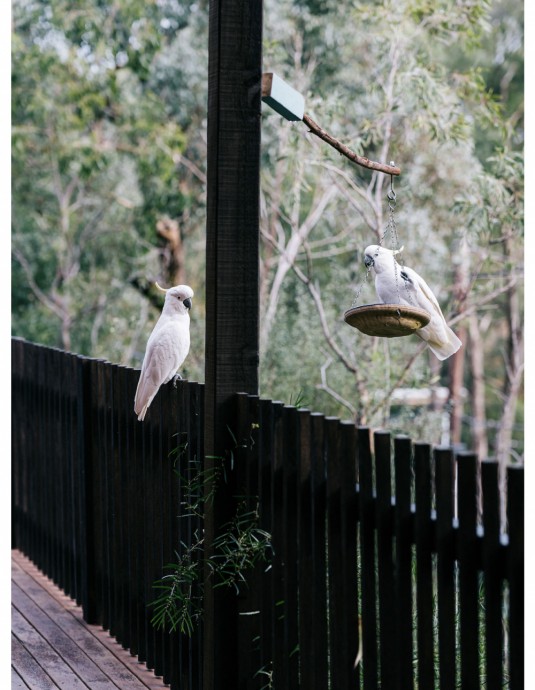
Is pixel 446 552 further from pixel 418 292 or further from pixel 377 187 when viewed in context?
pixel 377 187

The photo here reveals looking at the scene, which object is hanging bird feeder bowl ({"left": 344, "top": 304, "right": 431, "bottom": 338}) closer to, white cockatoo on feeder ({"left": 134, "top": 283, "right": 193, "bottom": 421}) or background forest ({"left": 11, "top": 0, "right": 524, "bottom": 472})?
white cockatoo on feeder ({"left": 134, "top": 283, "right": 193, "bottom": 421})

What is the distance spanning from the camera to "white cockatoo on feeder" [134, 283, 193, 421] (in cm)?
377

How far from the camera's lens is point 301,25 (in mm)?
11500

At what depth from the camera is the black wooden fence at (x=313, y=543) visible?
93.5 inches

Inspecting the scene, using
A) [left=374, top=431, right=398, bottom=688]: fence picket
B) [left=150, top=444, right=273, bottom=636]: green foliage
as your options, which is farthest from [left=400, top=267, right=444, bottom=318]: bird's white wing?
[left=374, top=431, right=398, bottom=688]: fence picket

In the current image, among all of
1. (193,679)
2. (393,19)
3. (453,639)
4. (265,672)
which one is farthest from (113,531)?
(393,19)

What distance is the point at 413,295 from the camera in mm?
3648

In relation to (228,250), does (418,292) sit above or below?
below

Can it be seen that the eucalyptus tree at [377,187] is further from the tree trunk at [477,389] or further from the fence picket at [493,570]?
the tree trunk at [477,389]

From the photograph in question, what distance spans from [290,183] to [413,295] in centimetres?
653

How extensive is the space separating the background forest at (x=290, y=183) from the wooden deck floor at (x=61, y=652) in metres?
2.62

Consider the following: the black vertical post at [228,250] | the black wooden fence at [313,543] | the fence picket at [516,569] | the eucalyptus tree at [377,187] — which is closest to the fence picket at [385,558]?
the black wooden fence at [313,543]

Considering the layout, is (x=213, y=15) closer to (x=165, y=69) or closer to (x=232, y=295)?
(x=232, y=295)

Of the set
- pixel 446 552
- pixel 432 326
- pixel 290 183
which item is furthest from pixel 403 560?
pixel 290 183
